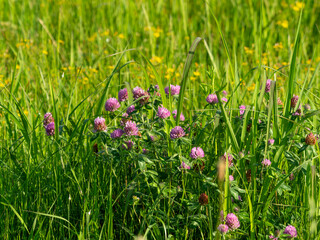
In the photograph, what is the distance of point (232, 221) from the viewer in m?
1.54

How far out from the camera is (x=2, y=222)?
5.85 feet

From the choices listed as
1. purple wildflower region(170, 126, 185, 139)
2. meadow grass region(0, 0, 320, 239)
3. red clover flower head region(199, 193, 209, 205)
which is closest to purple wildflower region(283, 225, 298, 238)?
meadow grass region(0, 0, 320, 239)

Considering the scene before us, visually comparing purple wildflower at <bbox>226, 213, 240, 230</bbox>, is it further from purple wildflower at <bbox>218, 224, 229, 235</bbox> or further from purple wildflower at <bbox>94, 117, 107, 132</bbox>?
purple wildflower at <bbox>94, 117, 107, 132</bbox>

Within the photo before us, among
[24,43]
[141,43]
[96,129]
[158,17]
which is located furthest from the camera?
[158,17]

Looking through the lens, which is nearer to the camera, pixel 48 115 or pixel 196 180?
pixel 196 180

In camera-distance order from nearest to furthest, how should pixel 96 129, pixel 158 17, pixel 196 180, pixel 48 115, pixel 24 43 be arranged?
1. pixel 96 129
2. pixel 196 180
3. pixel 48 115
4. pixel 24 43
5. pixel 158 17

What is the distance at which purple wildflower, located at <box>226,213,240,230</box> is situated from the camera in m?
1.54

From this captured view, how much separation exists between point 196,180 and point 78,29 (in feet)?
9.55

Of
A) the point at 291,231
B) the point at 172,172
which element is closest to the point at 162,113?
the point at 172,172

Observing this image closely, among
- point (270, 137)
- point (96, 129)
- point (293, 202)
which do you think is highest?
point (96, 129)

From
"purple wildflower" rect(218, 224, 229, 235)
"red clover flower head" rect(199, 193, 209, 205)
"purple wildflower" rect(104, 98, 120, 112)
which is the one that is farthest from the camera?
"purple wildflower" rect(104, 98, 120, 112)

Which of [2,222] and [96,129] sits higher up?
[96,129]

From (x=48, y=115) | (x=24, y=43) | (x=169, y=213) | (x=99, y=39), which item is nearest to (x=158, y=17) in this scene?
(x=99, y=39)

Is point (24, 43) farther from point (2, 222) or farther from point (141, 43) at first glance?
point (2, 222)
